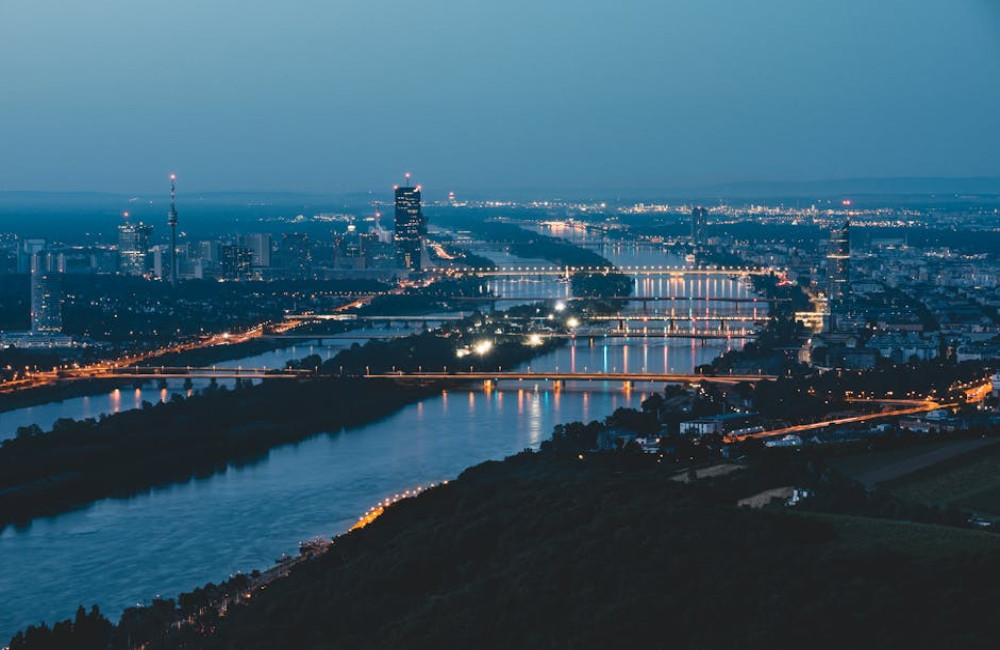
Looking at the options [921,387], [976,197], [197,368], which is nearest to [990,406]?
[921,387]

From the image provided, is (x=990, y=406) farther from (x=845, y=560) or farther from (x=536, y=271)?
(x=536, y=271)

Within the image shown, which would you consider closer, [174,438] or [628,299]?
[174,438]

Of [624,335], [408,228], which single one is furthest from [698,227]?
[624,335]

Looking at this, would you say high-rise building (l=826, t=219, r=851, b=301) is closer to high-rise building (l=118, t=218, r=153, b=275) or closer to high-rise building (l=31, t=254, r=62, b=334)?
high-rise building (l=31, t=254, r=62, b=334)

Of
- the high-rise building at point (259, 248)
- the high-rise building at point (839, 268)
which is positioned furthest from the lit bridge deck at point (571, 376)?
the high-rise building at point (259, 248)

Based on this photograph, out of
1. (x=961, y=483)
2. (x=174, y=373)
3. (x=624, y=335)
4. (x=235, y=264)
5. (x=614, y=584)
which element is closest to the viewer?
(x=614, y=584)

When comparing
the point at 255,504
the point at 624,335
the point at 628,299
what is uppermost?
the point at 628,299

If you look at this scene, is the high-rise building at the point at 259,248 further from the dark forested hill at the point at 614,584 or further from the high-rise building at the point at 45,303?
the dark forested hill at the point at 614,584

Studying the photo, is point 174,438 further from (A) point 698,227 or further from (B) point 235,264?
(A) point 698,227
